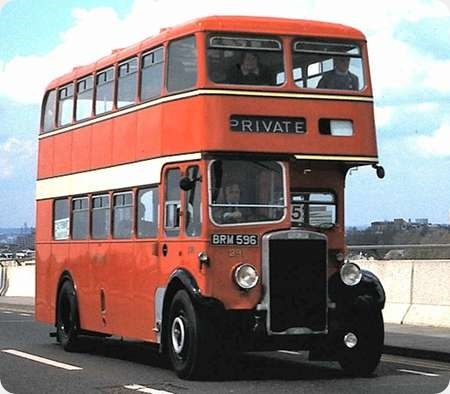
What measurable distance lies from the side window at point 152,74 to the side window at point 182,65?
32cm

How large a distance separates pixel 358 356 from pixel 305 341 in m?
0.83

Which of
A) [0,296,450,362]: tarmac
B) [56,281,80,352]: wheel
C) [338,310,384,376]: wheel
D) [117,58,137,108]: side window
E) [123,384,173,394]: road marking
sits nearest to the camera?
[123,384,173,394]: road marking

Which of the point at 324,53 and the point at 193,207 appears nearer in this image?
the point at 193,207

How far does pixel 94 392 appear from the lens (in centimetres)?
1245

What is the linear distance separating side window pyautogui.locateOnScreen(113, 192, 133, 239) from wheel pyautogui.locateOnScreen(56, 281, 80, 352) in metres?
2.44

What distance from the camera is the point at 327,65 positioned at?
1441 cm

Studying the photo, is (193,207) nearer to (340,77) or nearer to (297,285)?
(297,285)

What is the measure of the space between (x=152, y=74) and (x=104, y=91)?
2.24 m

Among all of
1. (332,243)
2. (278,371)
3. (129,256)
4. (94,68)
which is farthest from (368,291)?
(94,68)

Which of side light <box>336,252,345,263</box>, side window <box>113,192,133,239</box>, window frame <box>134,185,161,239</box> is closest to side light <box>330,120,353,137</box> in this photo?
side light <box>336,252,345,263</box>

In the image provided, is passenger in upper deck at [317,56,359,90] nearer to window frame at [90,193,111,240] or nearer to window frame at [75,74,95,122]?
window frame at [90,193,111,240]

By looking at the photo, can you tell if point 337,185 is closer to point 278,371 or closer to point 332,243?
point 332,243

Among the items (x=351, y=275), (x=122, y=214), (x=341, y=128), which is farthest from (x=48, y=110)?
(x=351, y=275)

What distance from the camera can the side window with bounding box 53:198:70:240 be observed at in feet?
62.3
